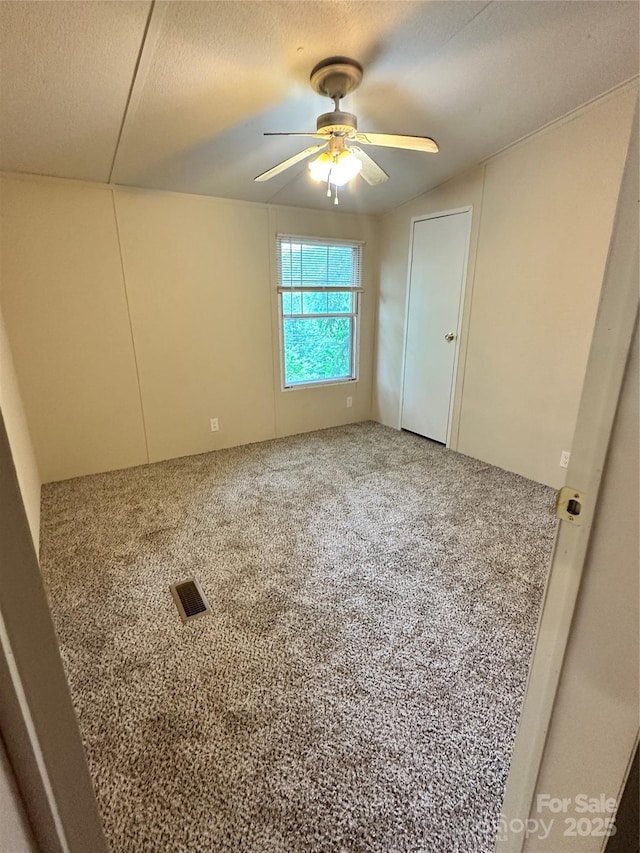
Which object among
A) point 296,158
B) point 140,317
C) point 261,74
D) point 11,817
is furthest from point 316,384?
point 11,817

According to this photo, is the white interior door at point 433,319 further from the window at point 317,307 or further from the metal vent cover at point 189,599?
the metal vent cover at point 189,599

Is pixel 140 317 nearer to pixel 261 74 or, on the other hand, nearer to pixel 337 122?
pixel 261 74

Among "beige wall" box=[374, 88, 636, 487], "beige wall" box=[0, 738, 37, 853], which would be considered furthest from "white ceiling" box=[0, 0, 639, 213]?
"beige wall" box=[0, 738, 37, 853]

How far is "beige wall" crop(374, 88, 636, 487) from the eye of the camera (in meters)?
2.42

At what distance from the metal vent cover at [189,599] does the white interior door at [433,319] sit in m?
2.67

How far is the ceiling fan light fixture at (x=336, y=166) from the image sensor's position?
6.11 ft

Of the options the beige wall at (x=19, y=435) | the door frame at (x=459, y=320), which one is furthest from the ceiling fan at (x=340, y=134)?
the beige wall at (x=19, y=435)

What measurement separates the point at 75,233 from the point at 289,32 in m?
2.06

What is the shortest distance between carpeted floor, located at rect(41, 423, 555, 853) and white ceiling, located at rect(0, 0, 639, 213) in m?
2.30

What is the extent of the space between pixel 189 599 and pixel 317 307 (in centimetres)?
294

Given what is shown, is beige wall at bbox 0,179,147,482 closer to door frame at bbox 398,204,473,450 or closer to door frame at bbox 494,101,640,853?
door frame at bbox 398,204,473,450

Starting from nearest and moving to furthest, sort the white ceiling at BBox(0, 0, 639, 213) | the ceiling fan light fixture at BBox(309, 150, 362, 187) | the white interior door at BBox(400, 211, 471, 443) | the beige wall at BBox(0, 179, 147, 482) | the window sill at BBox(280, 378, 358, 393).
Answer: the white ceiling at BBox(0, 0, 639, 213) → the ceiling fan light fixture at BBox(309, 150, 362, 187) → the beige wall at BBox(0, 179, 147, 482) → the white interior door at BBox(400, 211, 471, 443) → the window sill at BBox(280, 378, 358, 393)

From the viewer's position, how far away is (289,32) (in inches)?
61.5

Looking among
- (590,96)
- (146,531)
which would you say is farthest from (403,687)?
(590,96)
